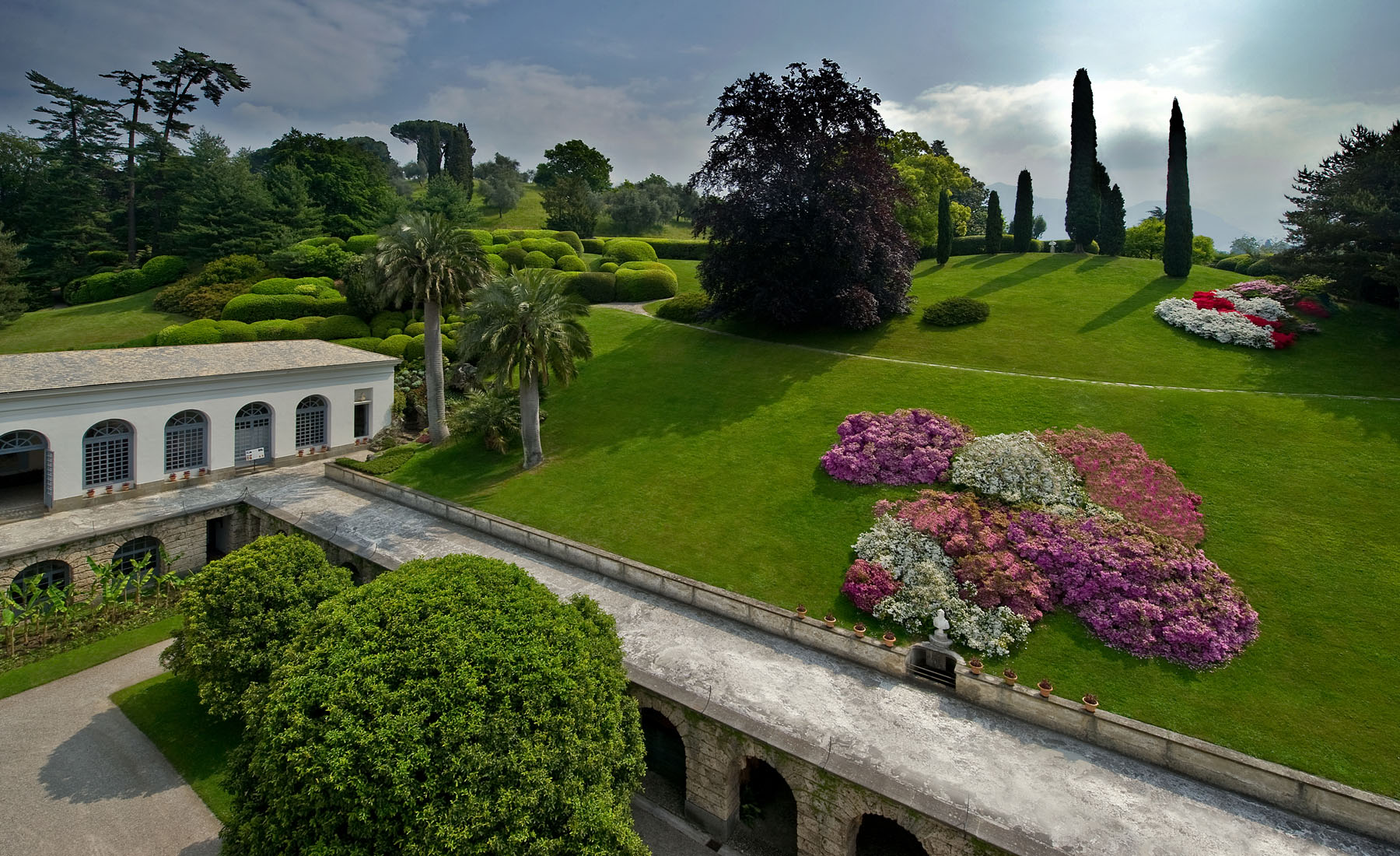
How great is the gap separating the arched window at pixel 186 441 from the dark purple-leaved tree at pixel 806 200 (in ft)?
87.9

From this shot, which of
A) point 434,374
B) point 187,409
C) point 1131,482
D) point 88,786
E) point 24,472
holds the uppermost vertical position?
point 434,374

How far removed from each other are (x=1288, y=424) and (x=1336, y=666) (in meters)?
12.2

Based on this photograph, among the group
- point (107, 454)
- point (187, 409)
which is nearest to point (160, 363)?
point (187, 409)

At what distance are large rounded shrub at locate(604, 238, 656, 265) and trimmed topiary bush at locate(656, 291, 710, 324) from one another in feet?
53.0

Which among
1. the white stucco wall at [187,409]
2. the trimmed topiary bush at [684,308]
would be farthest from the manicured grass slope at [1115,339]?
the white stucco wall at [187,409]

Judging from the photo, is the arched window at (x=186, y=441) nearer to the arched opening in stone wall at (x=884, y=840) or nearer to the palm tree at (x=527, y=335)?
the palm tree at (x=527, y=335)

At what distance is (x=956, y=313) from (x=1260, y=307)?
48.9ft

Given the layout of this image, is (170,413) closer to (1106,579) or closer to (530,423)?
(530,423)

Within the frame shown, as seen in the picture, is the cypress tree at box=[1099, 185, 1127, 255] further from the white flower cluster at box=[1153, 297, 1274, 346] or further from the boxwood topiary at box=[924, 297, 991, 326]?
the boxwood topiary at box=[924, 297, 991, 326]

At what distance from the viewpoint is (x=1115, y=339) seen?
107 feet

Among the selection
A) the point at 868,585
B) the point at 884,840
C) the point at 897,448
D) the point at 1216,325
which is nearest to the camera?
the point at 884,840

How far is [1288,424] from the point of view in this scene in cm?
2309

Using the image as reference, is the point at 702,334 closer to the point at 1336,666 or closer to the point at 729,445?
the point at 729,445

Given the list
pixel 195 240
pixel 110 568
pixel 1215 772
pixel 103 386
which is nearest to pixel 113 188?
pixel 195 240
